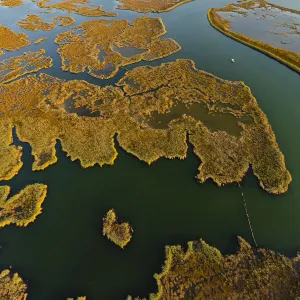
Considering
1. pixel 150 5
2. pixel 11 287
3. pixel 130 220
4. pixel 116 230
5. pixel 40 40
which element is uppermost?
pixel 150 5

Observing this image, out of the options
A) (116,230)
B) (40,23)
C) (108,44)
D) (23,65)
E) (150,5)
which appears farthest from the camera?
(150,5)

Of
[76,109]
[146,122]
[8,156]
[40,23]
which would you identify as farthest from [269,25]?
[8,156]

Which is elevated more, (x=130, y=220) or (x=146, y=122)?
(x=146, y=122)

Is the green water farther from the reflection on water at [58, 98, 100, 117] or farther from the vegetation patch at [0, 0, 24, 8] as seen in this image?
the vegetation patch at [0, 0, 24, 8]

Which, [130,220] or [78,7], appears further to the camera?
[78,7]

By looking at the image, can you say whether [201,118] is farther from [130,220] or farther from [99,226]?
[99,226]

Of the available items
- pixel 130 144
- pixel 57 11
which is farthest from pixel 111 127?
pixel 57 11

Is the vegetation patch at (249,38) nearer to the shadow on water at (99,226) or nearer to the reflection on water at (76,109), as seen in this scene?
the shadow on water at (99,226)

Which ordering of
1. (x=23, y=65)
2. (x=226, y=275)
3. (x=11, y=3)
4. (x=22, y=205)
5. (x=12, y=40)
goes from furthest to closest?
(x=11, y=3) < (x=12, y=40) < (x=23, y=65) < (x=22, y=205) < (x=226, y=275)
